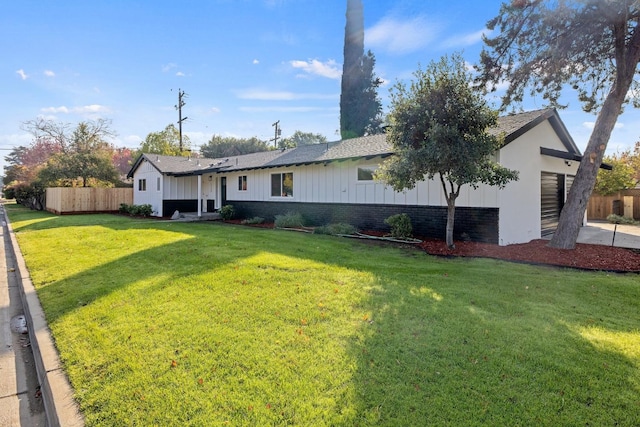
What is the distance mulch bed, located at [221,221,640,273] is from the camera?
6965 millimetres

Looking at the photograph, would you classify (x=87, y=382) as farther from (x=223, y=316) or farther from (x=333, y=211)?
(x=333, y=211)

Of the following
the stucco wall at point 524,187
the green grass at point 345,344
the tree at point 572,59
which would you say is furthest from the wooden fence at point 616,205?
the green grass at point 345,344

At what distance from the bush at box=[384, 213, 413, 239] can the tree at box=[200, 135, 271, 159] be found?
3526cm

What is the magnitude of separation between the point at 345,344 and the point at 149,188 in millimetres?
21998

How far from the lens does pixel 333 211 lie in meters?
13.2

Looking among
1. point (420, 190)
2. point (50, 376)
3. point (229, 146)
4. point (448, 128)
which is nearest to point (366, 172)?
point (420, 190)

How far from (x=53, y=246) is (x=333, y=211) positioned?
905 cm

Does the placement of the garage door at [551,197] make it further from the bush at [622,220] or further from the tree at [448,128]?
the bush at [622,220]

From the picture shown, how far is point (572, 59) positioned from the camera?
31.1 feet

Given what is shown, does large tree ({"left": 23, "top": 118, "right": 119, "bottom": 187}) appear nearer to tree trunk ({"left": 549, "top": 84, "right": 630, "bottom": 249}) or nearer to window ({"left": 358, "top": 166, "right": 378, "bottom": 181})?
window ({"left": 358, "top": 166, "right": 378, "bottom": 181})

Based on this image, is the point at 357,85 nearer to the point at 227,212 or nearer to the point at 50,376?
the point at 227,212

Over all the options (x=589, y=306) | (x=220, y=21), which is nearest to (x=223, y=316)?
(x=589, y=306)

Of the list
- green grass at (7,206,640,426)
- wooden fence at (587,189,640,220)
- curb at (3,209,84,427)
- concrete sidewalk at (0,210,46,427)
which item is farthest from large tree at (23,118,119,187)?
wooden fence at (587,189,640,220)

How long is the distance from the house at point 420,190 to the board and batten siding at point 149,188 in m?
5.16
